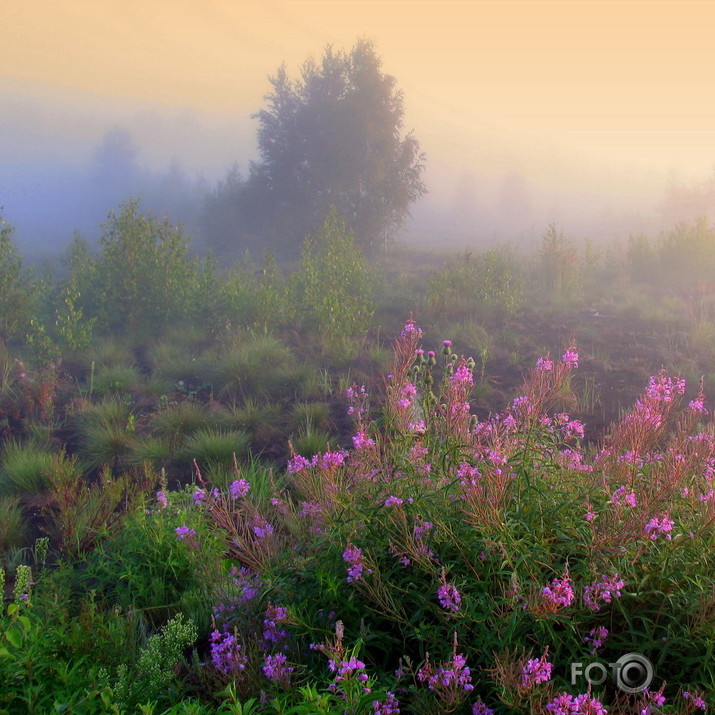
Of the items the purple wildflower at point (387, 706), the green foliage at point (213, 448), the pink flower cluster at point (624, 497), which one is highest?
the pink flower cluster at point (624, 497)

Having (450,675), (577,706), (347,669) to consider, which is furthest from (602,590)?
(347,669)

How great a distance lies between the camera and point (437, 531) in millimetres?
2090

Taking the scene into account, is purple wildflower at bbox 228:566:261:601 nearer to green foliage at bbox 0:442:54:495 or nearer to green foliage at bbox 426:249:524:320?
green foliage at bbox 0:442:54:495

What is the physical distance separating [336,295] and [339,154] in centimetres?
1464

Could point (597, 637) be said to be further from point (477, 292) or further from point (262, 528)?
point (477, 292)

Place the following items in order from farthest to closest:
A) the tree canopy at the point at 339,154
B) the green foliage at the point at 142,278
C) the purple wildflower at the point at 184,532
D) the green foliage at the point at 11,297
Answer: the tree canopy at the point at 339,154 < the green foliage at the point at 142,278 < the green foliage at the point at 11,297 < the purple wildflower at the point at 184,532

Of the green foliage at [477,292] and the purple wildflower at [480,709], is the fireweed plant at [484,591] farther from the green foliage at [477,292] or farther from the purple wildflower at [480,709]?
the green foliage at [477,292]

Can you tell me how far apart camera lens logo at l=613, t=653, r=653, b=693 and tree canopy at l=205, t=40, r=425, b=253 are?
67.4ft

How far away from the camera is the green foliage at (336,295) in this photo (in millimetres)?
8773

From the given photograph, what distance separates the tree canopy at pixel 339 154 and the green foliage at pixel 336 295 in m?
10.5

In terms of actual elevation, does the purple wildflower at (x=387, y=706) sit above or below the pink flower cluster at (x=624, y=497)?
below

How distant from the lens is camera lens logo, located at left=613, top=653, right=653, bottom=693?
1.73 m

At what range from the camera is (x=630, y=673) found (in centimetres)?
186

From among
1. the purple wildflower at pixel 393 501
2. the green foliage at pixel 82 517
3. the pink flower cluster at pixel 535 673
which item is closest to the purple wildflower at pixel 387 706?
the pink flower cluster at pixel 535 673
